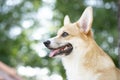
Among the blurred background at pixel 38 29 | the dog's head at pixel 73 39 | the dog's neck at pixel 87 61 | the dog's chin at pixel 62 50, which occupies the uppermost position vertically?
the blurred background at pixel 38 29

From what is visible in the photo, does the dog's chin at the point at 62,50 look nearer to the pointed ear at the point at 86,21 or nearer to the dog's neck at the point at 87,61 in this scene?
the dog's neck at the point at 87,61

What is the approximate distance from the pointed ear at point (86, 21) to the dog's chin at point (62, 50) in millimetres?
241

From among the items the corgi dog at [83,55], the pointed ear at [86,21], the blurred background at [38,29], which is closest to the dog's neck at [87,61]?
the corgi dog at [83,55]

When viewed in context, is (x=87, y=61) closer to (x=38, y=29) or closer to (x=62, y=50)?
(x=62, y=50)

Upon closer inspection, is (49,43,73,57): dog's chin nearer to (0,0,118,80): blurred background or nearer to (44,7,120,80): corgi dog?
(44,7,120,80): corgi dog

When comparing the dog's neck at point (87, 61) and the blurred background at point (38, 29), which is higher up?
the blurred background at point (38, 29)

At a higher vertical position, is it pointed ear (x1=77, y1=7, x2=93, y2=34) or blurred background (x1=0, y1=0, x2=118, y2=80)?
blurred background (x1=0, y1=0, x2=118, y2=80)

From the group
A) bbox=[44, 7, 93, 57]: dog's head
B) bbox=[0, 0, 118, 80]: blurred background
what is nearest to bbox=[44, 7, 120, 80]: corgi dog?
bbox=[44, 7, 93, 57]: dog's head

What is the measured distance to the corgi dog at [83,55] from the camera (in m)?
5.76

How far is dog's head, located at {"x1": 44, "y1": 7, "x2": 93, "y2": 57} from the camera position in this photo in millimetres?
5803

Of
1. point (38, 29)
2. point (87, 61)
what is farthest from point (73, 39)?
point (38, 29)

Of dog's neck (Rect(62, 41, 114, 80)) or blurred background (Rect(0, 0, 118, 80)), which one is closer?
dog's neck (Rect(62, 41, 114, 80))

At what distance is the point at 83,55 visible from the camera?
5.80 meters

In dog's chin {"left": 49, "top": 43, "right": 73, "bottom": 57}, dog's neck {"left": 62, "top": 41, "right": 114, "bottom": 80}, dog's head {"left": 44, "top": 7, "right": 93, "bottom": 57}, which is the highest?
dog's head {"left": 44, "top": 7, "right": 93, "bottom": 57}
